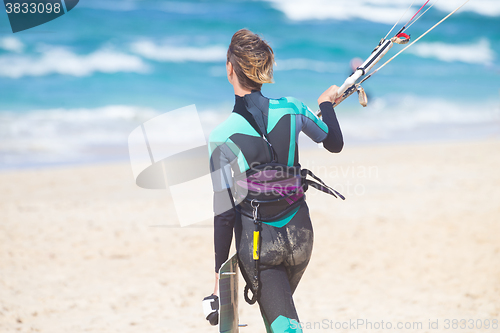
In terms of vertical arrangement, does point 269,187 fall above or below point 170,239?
above

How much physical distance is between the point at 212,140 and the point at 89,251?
6133 mm

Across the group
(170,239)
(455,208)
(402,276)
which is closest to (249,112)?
(402,276)

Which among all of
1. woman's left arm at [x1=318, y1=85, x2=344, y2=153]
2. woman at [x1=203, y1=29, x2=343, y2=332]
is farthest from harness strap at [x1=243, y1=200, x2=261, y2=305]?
woman's left arm at [x1=318, y1=85, x2=344, y2=153]

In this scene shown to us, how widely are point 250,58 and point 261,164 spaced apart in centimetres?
55

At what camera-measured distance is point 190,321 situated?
489 centimetres

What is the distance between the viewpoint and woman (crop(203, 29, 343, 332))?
2.18m

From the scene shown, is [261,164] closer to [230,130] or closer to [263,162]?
[263,162]

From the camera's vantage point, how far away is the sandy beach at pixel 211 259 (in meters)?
4.98

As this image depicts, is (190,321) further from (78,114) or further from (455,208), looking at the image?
(78,114)

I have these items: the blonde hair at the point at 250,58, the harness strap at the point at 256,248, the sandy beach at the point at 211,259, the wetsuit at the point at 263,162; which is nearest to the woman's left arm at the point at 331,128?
the wetsuit at the point at 263,162

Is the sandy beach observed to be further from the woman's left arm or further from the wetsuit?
the woman's left arm

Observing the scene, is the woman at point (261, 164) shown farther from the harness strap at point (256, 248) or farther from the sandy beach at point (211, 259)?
Result: the sandy beach at point (211, 259)

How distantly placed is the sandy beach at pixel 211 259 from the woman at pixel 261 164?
2658 millimetres

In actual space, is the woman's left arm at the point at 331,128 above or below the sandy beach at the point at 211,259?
above
